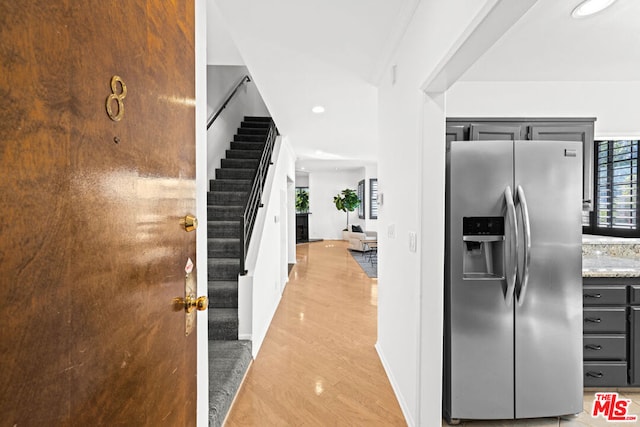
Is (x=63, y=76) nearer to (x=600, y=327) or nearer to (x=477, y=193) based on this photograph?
(x=477, y=193)

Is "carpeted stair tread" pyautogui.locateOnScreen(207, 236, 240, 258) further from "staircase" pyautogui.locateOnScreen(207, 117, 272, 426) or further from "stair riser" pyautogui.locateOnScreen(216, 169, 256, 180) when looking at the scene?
"stair riser" pyautogui.locateOnScreen(216, 169, 256, 180)

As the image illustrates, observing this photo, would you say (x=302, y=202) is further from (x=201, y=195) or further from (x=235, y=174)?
(x=201, y=195)

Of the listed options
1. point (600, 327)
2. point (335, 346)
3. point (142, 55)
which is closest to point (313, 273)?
point (335, 346)

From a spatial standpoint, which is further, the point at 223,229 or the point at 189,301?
the point at 223,229

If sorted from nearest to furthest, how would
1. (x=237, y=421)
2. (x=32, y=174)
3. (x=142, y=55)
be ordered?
1. (x=32, y=174)
2. (x=142, y=55)
3. (x=237, y=421)

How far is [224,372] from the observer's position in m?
2.10

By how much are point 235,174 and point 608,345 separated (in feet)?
14.1

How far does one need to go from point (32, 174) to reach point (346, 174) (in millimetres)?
10581

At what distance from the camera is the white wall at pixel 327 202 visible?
10.8m

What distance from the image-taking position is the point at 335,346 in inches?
110

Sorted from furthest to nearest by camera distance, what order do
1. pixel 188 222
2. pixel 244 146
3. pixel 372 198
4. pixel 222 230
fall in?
pixel 372 198, pixel 244 146, pixel 222 230, pixel 188 222

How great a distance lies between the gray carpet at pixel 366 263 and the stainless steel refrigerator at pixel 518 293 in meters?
3.57

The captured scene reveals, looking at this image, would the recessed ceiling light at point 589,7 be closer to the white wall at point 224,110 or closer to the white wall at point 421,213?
the white wall at point 421,213

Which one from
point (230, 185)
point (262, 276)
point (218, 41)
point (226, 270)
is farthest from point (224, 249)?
point (218, 41)
